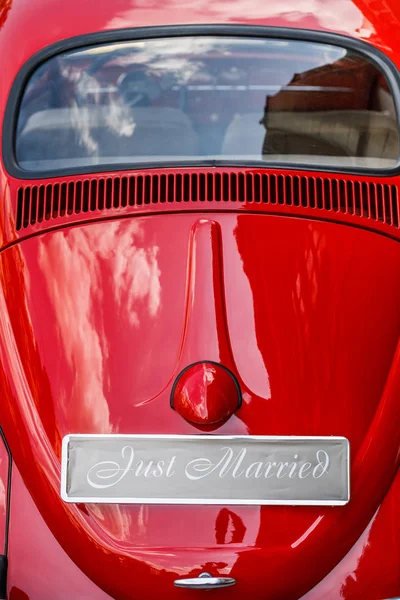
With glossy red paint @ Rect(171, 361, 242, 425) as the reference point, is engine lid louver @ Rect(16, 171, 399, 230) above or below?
above

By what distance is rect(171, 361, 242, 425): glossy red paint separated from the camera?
2664 mm

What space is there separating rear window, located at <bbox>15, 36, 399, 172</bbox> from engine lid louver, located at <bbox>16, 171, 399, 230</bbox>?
0.15 metres

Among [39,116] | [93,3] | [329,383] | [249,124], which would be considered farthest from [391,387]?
[93,3]

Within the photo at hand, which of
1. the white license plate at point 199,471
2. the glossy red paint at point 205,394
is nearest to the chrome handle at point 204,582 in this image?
the white license plate at point 199,471

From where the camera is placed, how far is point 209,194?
9.82 feet

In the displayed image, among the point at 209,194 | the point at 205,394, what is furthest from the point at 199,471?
the point at 209,194

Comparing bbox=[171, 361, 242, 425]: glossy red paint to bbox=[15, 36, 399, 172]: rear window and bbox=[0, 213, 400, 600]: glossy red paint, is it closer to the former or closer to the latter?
bbox=[0, 213, 400, 600]: glossy red paint

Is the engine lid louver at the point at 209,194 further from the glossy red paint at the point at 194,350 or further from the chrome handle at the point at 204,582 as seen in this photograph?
the chrome handle at the point at 204,582

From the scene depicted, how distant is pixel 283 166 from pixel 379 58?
25.1 inches

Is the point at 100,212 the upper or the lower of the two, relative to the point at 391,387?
upper

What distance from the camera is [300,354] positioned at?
111 inches

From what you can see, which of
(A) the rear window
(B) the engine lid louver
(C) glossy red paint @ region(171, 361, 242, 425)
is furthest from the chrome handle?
(A) the rear window

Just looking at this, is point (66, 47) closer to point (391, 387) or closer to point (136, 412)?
point (136, 412)

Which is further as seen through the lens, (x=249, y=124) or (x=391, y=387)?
(x=249, y=124)
